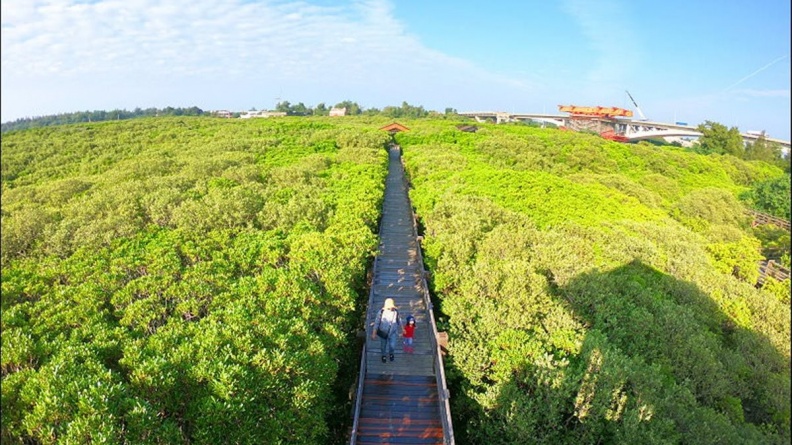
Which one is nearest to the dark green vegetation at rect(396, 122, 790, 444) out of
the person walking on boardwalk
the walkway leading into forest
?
the walkway leading into forest

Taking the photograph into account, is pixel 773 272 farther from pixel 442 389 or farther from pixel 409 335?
pixel 442 389

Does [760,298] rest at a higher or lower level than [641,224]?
lower

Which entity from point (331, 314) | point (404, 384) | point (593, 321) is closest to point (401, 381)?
point (404, 384)

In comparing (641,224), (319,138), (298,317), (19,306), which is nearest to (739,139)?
(641,224)

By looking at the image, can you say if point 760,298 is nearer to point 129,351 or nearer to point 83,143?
point 129,351

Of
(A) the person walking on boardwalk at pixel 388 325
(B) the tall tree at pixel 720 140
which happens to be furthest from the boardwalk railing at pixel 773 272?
(B) the tall tree at pixel 720 140

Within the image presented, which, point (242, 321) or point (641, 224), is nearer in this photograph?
point (242, 321)
